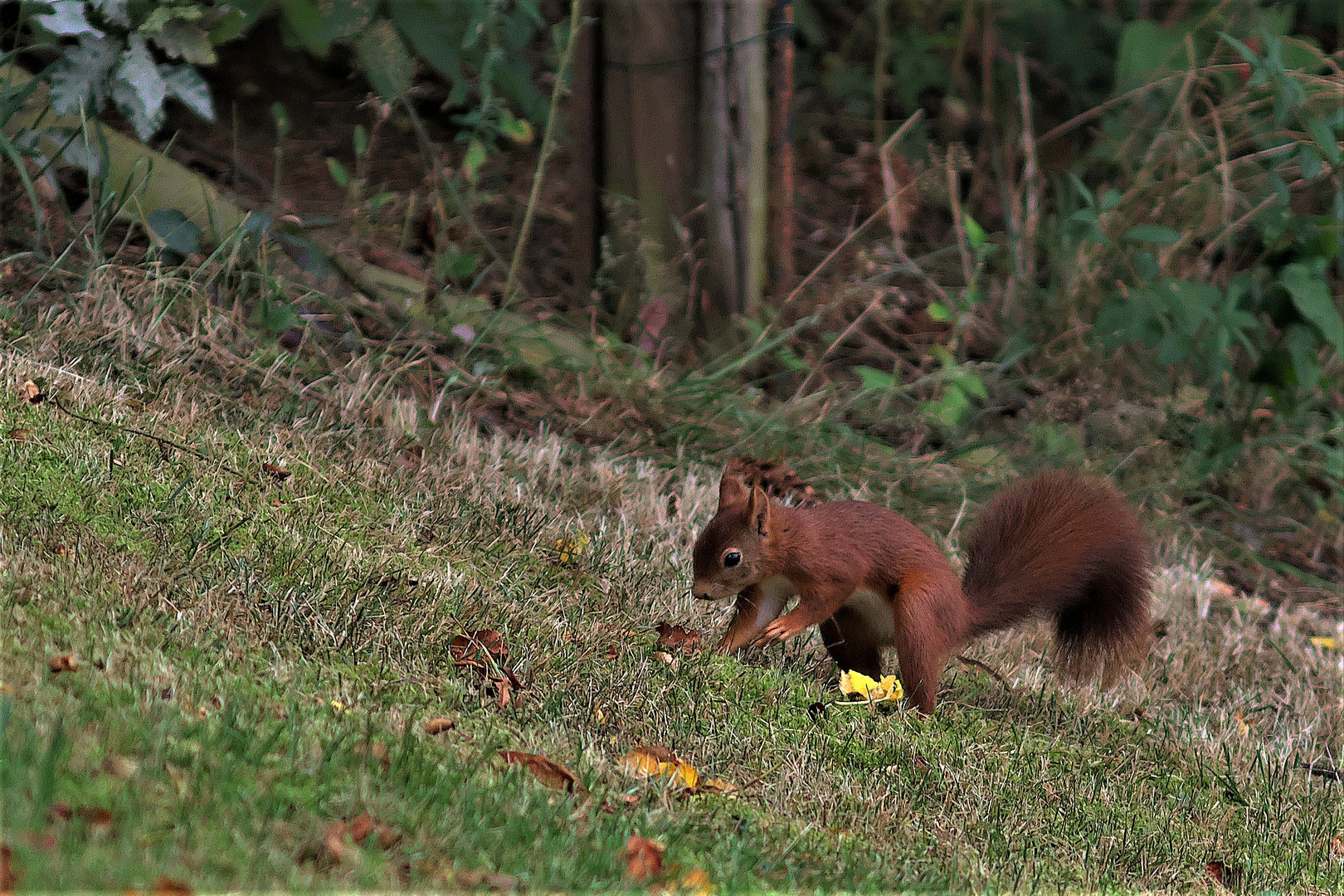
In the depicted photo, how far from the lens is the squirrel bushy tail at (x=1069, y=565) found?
2840 mm

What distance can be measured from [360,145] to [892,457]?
92.3 inches

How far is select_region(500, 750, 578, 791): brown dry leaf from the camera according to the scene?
6.51 feet

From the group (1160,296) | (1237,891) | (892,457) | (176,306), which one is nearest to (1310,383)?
(1160,296)

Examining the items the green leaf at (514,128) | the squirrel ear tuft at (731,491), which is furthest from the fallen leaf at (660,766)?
the green leaf at (514,128)

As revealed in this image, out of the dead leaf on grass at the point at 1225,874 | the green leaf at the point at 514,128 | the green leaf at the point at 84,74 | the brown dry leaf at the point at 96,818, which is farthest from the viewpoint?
the green leaf at the point at 514,128

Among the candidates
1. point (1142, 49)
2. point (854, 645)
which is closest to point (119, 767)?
point (854, 645)

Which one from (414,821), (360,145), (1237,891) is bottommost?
(1237,891)

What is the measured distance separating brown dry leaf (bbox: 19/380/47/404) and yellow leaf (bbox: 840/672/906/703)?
199 cm

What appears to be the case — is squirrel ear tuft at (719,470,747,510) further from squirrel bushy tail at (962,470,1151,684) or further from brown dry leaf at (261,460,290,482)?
brown dry leaf at (261,460,290,482)

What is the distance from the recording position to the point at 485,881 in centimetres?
159

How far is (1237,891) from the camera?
7.30 ft

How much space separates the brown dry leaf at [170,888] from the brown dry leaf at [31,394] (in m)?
1.83

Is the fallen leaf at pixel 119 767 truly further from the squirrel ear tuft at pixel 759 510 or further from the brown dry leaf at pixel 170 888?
the squirrel ear tuft at pixel 759 510

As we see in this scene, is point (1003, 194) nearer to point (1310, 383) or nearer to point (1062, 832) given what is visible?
point (1310, 383)
